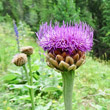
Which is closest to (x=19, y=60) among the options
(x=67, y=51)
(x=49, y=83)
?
(x=67, y=51)

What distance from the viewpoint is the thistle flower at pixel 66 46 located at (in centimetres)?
133

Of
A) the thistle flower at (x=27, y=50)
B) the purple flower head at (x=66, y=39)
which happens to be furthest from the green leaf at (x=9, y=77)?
the purple flower head at (x=66, y=39)

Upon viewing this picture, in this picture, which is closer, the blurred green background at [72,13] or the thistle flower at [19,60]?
the thistle flower at [19,60]

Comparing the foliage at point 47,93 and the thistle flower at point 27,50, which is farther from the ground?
the thistle flower at point 27,50

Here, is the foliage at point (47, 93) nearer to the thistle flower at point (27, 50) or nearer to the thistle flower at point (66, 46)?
the thistle flower at point (27, 50)

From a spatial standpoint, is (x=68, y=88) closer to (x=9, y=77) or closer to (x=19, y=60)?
(x=19, y=60)

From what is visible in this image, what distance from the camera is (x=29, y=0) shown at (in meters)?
21.3

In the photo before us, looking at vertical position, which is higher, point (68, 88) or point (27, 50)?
point (27, 50)

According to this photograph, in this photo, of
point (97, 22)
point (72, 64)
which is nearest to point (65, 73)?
point (72, 64)

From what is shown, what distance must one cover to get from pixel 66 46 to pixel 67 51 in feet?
0.18

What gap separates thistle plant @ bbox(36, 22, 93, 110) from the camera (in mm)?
1332

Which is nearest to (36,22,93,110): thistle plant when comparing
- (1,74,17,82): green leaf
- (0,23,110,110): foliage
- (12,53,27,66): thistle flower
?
(12,53,27,66): thistle flower

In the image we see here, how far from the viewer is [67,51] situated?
1392 mm

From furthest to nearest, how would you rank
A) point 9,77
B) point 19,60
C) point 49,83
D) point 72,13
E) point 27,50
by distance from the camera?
point 72,13 < point 9,77 < point 49,83 < point 27,50 < point 19,60
